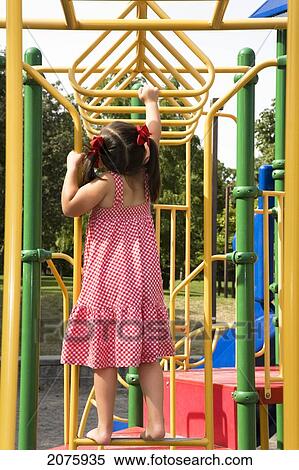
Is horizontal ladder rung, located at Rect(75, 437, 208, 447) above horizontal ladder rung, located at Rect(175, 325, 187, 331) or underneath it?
underneath

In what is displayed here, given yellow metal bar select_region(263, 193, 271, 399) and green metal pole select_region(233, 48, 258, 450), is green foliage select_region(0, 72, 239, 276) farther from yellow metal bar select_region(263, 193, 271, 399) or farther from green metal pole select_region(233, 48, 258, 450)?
yellow metal bar select_region(263, 193, 271, 399)

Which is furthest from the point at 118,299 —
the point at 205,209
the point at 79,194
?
the point at 205,209

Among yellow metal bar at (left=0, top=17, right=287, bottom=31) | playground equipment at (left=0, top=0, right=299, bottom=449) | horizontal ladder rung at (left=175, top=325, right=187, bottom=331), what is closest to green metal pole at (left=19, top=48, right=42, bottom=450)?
playground equipment at (left=0, top=0, right=299, bottom=449)

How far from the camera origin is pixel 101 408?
2.33 metres

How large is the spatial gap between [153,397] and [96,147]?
813 mm

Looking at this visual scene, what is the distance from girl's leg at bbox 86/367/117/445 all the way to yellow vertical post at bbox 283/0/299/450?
79cm

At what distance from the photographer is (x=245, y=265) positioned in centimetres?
294

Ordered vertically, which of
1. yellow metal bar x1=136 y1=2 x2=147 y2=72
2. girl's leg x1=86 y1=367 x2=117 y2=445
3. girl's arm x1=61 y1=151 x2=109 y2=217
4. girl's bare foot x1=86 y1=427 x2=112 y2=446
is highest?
yellow metal bar x1=136 y1=2 x2=147 y2=72

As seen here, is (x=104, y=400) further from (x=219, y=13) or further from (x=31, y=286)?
(x=219, y=13)

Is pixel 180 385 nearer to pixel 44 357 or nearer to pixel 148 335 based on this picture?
pixel 148 335

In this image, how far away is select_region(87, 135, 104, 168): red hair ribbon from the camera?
7.82ft

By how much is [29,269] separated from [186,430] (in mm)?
1432
